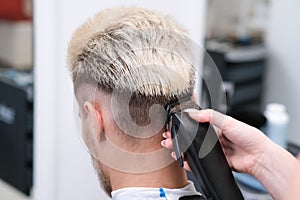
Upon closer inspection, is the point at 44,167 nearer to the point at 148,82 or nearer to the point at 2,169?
the point at 148,82

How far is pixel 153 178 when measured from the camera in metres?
0.82

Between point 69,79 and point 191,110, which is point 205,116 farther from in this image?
point 69,79

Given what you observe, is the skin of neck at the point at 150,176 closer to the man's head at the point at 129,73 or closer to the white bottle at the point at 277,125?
the man's head at the point at 129,73

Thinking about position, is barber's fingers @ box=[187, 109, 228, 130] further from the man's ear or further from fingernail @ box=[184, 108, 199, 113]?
the man's ear

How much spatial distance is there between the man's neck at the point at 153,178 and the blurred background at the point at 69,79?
23 cm

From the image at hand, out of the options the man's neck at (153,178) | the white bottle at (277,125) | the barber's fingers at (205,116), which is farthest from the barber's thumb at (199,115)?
the white bottle at (277,125)

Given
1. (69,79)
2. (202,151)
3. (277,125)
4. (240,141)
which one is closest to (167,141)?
(202,151)

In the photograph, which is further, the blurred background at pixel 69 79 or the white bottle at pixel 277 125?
the white bottle at pixel 277 125

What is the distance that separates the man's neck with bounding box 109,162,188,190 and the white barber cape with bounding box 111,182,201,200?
1 centimetres

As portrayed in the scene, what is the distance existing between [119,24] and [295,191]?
0.46m

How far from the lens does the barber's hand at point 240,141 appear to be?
90 cm

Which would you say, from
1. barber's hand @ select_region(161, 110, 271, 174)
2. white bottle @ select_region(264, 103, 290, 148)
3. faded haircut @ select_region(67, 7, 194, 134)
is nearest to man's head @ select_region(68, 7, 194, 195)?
faded haircut @ select_region(67, 7, 194, 134)

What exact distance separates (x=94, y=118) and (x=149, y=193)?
179 mm

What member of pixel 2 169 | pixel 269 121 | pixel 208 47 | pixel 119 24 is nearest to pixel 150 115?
pixel 119 24
